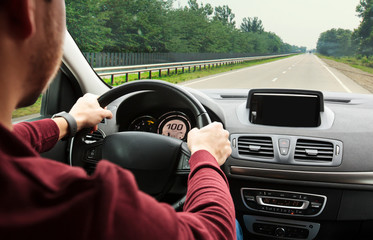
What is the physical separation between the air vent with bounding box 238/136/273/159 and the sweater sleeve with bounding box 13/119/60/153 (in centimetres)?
148

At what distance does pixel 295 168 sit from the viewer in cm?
275

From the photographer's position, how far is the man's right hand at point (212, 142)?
4.82 ft

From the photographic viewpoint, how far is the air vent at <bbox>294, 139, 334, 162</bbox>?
9.05 ft

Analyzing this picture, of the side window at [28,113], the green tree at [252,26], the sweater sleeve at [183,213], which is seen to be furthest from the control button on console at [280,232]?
the green tree at [252,26]

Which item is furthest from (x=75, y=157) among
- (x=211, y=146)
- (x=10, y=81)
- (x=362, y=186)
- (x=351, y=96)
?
(x=351, y=96)

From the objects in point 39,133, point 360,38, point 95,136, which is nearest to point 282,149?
point 95,136

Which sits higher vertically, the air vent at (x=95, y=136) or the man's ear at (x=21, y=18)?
the man's ear at (x=21, y=18)

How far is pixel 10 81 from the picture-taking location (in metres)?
0.77

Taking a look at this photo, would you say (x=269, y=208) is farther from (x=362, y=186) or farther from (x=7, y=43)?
(x=7, y=43)

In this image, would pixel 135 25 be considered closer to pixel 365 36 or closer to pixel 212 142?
pixel 212 142

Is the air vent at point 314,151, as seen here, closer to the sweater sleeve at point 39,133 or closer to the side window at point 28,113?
the sweater sleeve at point 39,133

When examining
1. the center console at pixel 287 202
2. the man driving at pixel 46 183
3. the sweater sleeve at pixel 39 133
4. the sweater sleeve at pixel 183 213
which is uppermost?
the man driving at pixel 46 183

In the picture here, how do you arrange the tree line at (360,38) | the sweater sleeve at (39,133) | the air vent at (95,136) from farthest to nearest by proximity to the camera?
the tree line at (360,38) < the air vent at (95,136) < the sweater sleeve at (39,133)

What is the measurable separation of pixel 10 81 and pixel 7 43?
8 centimetres
